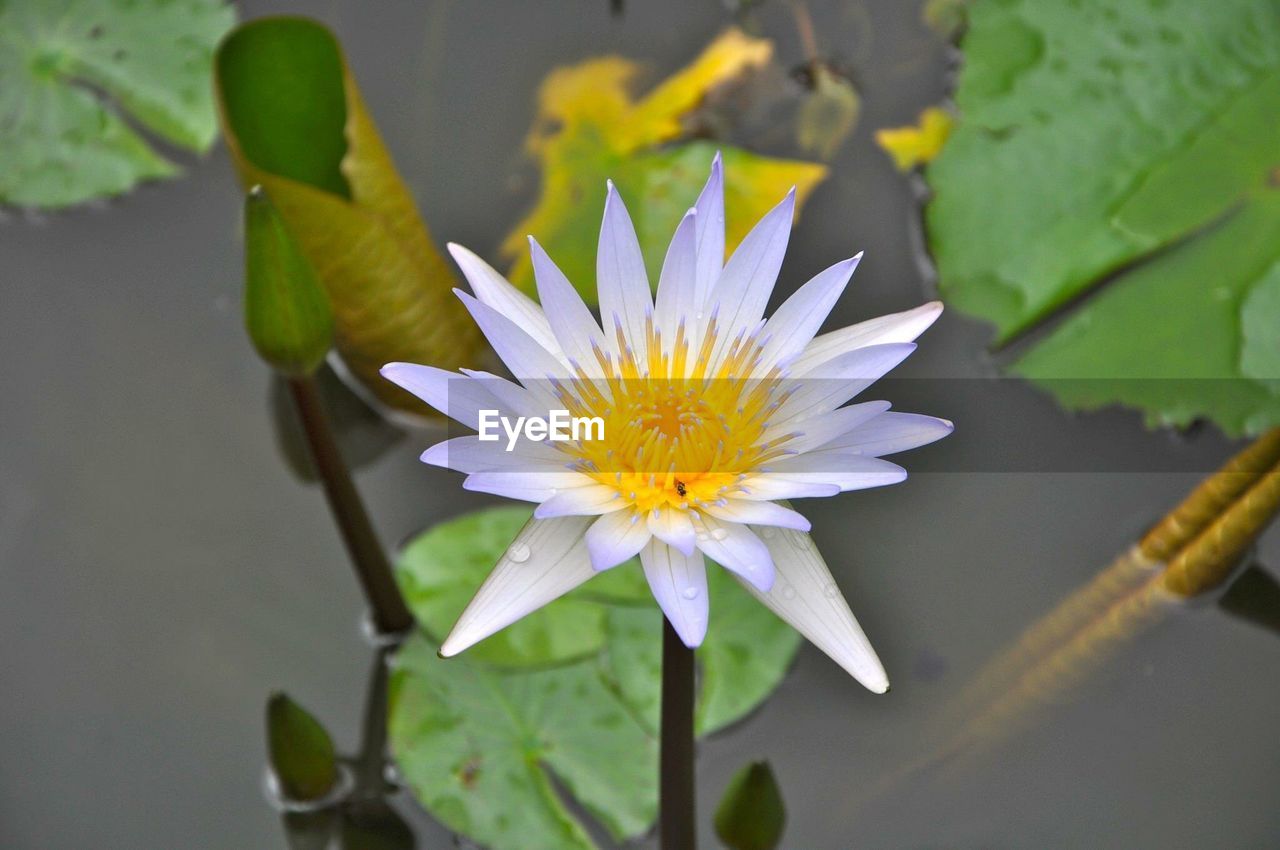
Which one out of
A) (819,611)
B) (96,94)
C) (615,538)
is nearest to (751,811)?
(819,611)

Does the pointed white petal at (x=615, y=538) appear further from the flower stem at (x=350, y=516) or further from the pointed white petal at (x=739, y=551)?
the flower stem at (x=350, y=516)

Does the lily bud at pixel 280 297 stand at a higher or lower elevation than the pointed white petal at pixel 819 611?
higher

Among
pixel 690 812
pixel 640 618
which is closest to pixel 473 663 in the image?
pixel 640 618

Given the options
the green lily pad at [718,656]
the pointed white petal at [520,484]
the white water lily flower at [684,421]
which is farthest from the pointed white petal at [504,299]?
the green lily pad at [718,656]

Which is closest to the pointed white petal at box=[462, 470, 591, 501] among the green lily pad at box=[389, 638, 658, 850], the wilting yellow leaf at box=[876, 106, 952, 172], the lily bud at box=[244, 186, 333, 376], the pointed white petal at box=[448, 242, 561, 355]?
the pointed white petal at box=[448, 242, 561, 355]

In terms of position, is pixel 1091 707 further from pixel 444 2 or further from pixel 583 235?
pixel 444 2
